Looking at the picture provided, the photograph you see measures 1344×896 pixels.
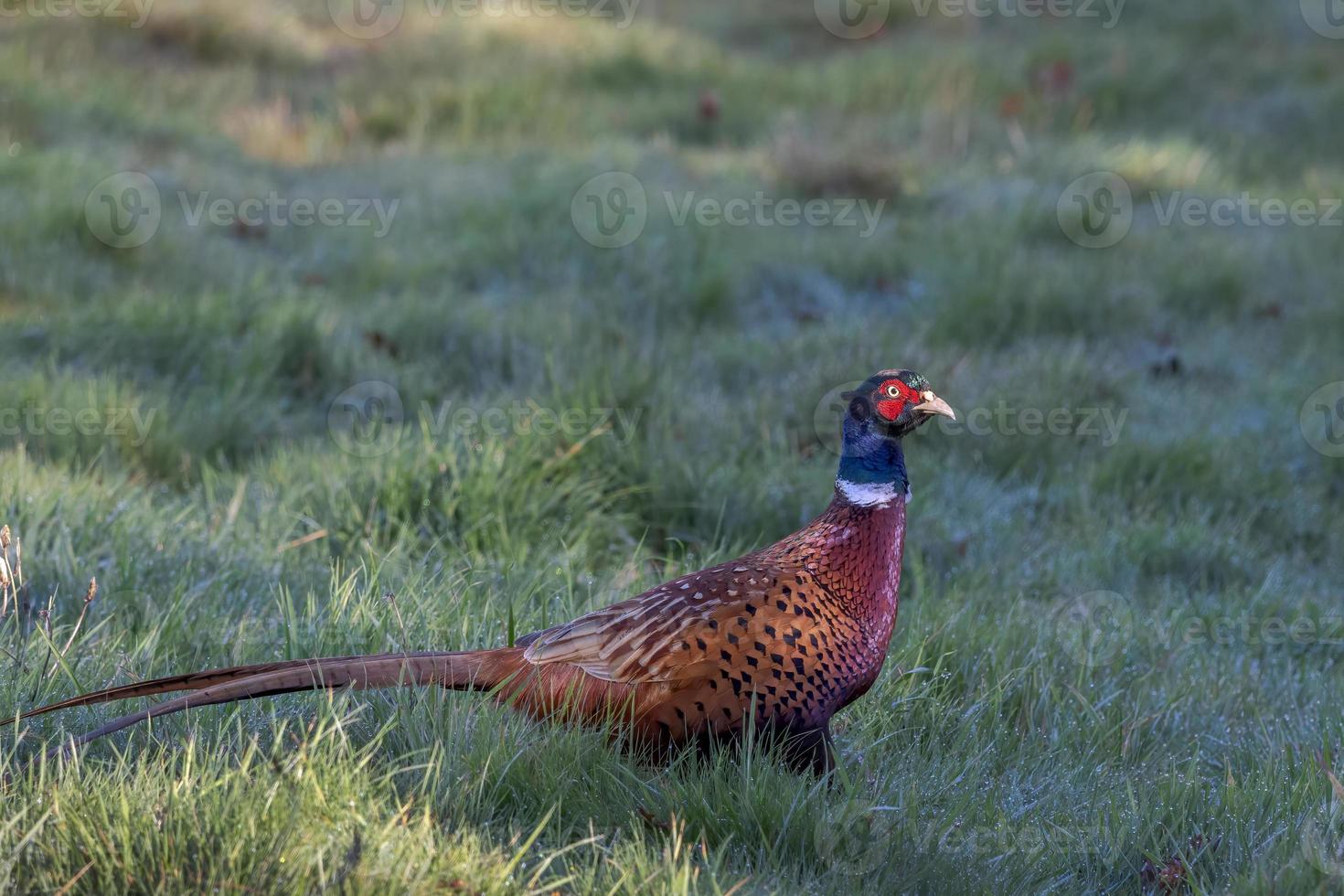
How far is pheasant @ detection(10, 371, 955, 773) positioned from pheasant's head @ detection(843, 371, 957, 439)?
0.07 meters

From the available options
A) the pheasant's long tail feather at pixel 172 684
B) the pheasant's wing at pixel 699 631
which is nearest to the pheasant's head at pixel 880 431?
the pheasant's wing at pixel 699 631

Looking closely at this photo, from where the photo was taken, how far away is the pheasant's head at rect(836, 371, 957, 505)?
2666 mm

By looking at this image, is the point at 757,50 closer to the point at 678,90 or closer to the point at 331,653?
the point at 678,90

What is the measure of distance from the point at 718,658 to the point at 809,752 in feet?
0.84

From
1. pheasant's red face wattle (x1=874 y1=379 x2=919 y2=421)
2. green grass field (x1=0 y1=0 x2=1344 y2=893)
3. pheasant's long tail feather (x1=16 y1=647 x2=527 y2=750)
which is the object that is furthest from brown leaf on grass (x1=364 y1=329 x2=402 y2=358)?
pheasant's red face wattle (x1=874 y1=379 x2=919 y2=421)

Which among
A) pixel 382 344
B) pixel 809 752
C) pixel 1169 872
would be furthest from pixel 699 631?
pixel 382 344

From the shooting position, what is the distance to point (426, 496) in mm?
3941

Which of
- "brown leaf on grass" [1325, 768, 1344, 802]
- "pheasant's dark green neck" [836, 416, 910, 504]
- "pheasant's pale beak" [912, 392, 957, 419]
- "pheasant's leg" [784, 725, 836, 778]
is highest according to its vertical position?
"pheasant's pale beak" [912, 392, 957, 419]

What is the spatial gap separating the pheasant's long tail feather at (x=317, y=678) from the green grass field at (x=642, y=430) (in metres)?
A: 0.07

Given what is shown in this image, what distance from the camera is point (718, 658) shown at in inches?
96.3

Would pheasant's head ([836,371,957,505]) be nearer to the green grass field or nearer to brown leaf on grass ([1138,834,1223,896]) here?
the green grass field

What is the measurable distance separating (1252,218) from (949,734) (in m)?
6.28

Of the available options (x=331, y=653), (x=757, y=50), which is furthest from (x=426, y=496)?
(x=757, y=50)

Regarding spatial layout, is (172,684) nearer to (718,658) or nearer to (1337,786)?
(718,658)
